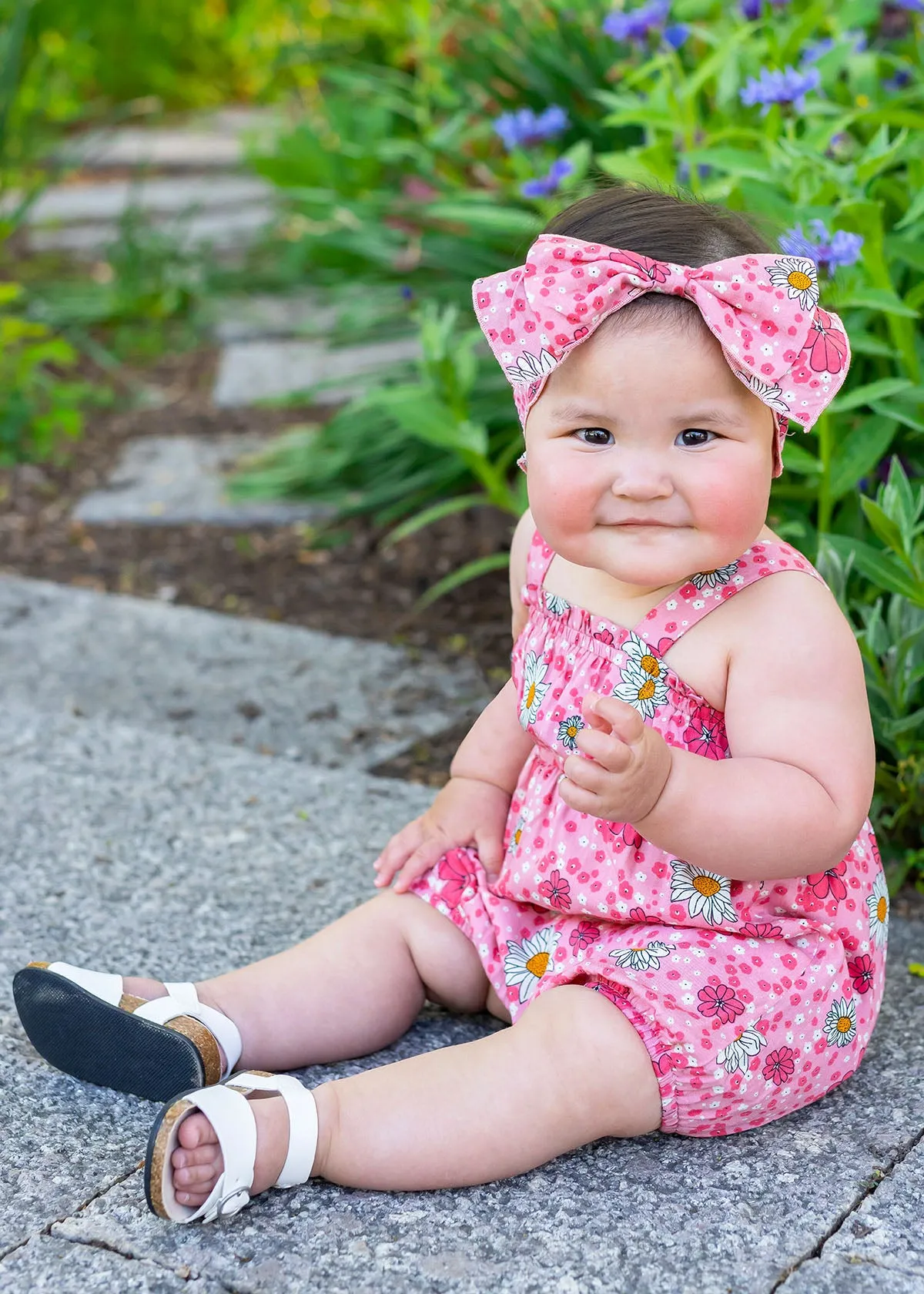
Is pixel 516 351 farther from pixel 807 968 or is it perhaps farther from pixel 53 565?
pixel 53 565

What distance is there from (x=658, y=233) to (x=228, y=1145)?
3.14 feet

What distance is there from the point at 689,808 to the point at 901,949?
638 millimetres

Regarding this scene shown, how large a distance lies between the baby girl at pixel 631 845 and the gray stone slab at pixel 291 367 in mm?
2629

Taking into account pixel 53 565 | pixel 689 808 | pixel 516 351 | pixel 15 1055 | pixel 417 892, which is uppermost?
pixel 516 351

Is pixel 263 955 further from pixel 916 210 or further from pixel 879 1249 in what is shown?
pixel 916 210

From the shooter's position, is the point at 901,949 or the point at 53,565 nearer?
the point at 901,949

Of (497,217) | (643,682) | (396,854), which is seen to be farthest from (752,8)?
(396,854)

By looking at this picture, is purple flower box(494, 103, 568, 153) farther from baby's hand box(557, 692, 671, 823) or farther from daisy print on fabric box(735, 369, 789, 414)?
baby's hand box(557, 692, 671, 823)

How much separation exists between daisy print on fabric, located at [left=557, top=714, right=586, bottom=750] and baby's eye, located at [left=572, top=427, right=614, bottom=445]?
312 millimetres

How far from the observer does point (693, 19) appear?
10.8 ft

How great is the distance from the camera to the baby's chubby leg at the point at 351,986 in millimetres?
1607

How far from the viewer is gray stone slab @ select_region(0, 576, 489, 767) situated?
2553mm

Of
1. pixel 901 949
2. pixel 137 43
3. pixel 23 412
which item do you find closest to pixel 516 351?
pixel 901 949

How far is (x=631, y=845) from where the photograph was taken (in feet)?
5.01
